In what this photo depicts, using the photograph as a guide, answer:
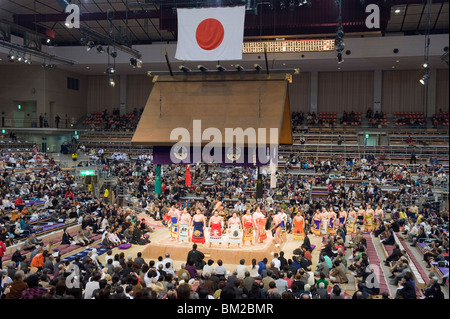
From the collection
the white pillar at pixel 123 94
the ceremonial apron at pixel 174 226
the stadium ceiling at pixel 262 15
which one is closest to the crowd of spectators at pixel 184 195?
the ceremonial apron at pixel 174 226

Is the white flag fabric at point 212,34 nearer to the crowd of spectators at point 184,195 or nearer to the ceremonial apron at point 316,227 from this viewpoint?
the crowd of spectators at point 184,195

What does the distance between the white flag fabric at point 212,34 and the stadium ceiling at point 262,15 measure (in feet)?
15.6

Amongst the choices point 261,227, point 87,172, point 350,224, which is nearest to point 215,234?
point 261,227

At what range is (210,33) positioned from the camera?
7.51 m

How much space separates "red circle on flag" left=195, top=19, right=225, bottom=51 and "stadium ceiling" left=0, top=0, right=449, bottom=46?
16.0 ft

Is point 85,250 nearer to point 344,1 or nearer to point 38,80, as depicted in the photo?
point 344,1

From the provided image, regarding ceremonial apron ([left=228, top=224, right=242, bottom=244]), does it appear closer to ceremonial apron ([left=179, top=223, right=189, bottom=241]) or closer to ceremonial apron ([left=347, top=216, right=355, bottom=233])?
ceremonial apron ([left=179, top=223, right=189, bottom=241])

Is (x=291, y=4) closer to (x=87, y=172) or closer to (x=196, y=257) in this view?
(x=196, y=257)

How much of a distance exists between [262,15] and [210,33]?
26.9 feet

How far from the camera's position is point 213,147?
7.12 metres

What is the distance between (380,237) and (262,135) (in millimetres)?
5845

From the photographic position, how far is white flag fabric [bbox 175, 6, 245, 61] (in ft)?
24.5
